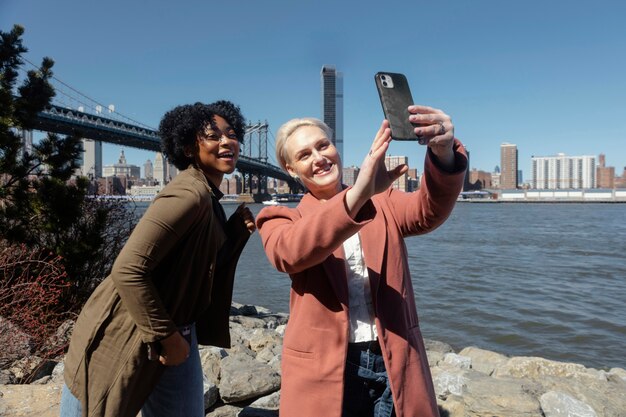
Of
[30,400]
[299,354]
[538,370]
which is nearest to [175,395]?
[299,354]

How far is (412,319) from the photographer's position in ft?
4.19

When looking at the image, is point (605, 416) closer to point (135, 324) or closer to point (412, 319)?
A: point (412, 319)

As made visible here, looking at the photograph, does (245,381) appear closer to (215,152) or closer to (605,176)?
(215,152)

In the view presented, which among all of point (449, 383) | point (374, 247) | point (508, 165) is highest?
point (508, 165)

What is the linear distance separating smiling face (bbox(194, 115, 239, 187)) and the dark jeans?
70 cm

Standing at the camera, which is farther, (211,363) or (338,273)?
(211,363)

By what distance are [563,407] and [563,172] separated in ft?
553

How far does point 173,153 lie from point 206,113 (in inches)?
6.5

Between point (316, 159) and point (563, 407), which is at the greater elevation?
point (316, 159)

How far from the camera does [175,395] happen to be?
57.6 inches

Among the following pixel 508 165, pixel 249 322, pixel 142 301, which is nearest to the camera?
pixel 142 301

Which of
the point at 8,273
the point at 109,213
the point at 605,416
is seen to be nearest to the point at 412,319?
the point at 605,416

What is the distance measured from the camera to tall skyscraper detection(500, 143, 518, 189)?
5108 inches

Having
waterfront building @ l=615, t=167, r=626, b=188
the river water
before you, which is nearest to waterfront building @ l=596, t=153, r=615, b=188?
Answer: waterfront building @ l=615, t=167, r=626, b=188
